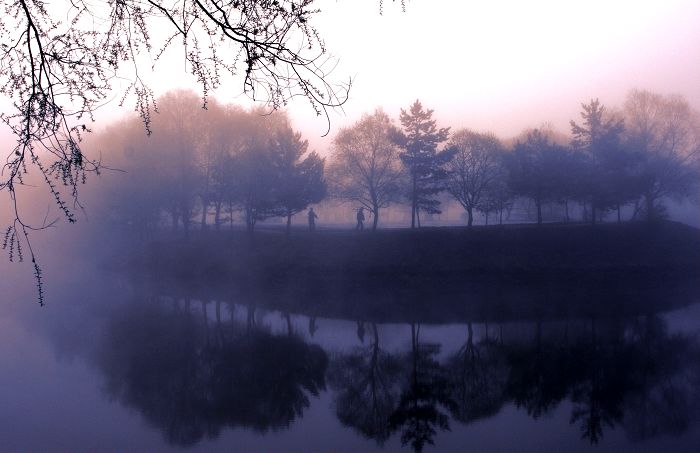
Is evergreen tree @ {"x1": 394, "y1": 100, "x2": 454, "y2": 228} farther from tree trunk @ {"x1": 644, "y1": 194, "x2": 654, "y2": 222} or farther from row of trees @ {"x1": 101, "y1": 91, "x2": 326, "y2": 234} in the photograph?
tree trunk @ {"x1": 644, "y1": 194, "x2": 654, "y2": 222}

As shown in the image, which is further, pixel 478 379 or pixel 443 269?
pixel 443 269

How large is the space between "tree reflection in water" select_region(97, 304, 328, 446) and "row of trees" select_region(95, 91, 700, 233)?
71.3ft

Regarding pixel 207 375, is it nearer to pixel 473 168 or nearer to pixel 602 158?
pixel 473 168

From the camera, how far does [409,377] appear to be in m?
12.9

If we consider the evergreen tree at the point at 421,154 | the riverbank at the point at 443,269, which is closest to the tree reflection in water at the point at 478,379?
the riverbank at the point at 443,269

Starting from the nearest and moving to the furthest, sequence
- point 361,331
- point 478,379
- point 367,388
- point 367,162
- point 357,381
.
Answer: point 367,388 < point 478,379 < point 357,381 < point 361,331 < point 367,162

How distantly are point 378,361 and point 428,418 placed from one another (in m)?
4.17

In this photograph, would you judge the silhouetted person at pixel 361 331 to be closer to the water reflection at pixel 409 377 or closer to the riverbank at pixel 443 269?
the water reflection at pixel 409 377

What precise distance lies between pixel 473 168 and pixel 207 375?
31150mm

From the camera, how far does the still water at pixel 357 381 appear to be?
9.72 m

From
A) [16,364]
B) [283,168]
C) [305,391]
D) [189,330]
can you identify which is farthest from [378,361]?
[283,168]

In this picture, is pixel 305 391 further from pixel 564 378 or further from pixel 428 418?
pixel 564 378

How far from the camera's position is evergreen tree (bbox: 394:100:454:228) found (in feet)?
129

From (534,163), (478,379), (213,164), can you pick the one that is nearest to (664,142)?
(534,163)
